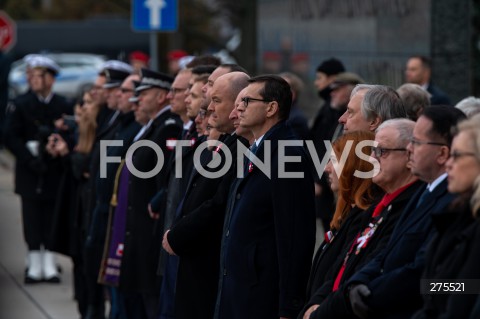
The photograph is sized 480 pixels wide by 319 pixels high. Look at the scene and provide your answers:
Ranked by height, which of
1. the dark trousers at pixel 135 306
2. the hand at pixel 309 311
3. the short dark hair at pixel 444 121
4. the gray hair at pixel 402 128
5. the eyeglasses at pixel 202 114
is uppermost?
the short dark hair at pixel 444 121

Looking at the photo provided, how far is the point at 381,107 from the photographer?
20.7 ft

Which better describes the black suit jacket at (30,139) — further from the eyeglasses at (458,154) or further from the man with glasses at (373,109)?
the eyeglasses at (458,154)

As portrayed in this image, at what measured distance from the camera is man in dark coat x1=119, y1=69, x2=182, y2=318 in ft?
27.3

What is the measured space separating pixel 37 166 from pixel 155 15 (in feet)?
8.99

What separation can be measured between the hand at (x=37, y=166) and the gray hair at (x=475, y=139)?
302 inches

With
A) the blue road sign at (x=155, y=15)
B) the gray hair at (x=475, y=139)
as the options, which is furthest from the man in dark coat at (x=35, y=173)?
the gray hair at (x=475, y=139)

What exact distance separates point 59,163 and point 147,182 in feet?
11.5

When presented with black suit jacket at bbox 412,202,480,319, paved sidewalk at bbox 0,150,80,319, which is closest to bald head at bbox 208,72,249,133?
black suit jacket at bbox 412,202,480,319

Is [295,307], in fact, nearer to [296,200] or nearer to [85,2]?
[296,200]

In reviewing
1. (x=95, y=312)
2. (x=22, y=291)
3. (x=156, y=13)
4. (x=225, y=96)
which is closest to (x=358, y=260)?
(x=225, y=96)

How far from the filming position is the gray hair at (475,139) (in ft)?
13.9

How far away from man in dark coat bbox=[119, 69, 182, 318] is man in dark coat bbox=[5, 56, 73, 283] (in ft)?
10.5

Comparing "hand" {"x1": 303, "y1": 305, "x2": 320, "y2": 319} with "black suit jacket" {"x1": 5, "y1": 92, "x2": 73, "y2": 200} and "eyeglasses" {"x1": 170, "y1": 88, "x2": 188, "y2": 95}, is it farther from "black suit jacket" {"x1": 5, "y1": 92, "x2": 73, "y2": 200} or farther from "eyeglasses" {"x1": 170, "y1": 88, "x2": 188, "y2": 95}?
"black suit jacket" {"x1": 5, "y1": 92, "x2": 73, "y2": 200}

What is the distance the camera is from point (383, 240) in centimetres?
524
